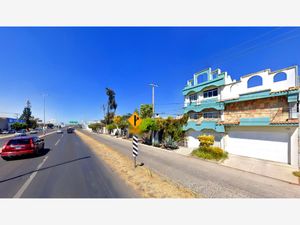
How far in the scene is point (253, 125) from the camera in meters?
12.6

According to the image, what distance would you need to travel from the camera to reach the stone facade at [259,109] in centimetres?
1148

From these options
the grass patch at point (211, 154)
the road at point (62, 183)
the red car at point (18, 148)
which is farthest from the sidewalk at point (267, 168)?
the red car at point (18, 148)

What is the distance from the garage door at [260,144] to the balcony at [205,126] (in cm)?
118

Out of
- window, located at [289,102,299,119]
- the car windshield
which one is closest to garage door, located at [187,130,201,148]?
window, located at [289,102,299,119]

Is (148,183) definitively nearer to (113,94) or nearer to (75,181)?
(75,181)

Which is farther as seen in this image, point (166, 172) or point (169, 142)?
point (169, 142)

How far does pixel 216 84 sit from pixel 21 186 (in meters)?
18.2

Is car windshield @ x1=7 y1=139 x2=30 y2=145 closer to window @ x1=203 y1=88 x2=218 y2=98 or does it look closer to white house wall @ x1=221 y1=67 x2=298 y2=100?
white house wall @ x1=221 y1=67 x2=298 y2=100

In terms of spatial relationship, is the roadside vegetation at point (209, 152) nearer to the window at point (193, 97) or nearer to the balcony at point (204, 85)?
the balcony at point (204, 85)

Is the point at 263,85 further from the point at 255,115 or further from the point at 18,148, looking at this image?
the point at 18,148

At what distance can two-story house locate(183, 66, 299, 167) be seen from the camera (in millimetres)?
10875

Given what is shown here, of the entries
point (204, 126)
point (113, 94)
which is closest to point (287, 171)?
point (204, 126)

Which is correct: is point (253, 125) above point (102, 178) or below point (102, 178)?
above

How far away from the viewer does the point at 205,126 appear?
1719 cm
